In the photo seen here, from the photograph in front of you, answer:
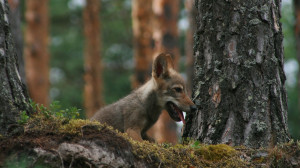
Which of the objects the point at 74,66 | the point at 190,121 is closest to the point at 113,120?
the point at 190,121

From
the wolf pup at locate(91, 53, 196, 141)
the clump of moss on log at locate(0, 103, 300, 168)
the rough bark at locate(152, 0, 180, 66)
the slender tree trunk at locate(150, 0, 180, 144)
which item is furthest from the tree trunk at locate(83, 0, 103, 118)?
the clump of moss on log at locate(0, 103, 300, 168)

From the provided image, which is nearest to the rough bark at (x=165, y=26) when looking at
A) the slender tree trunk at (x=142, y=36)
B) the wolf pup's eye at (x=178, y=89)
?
the slender tree trunk at (x=142, y=36)

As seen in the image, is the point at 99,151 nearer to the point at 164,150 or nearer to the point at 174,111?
the point at 164,150

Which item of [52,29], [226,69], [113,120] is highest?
[52,29]

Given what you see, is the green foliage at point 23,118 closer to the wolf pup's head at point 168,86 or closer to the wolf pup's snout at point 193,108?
the wolf pup's snout at point 193,108

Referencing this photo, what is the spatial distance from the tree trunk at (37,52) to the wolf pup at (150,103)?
11326mm

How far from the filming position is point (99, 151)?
13.5 feet

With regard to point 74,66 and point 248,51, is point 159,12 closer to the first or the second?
point 248,51

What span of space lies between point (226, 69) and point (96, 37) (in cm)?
1569

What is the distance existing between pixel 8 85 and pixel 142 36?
1381cm

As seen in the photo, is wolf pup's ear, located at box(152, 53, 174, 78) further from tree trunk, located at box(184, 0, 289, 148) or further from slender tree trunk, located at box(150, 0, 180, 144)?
slender tree trunk, located at box(150, 0, 180, 144)

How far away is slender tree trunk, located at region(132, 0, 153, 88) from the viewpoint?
18125mm

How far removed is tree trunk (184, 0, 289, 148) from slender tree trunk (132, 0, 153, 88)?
12.1 metres

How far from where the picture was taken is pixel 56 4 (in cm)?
3400
